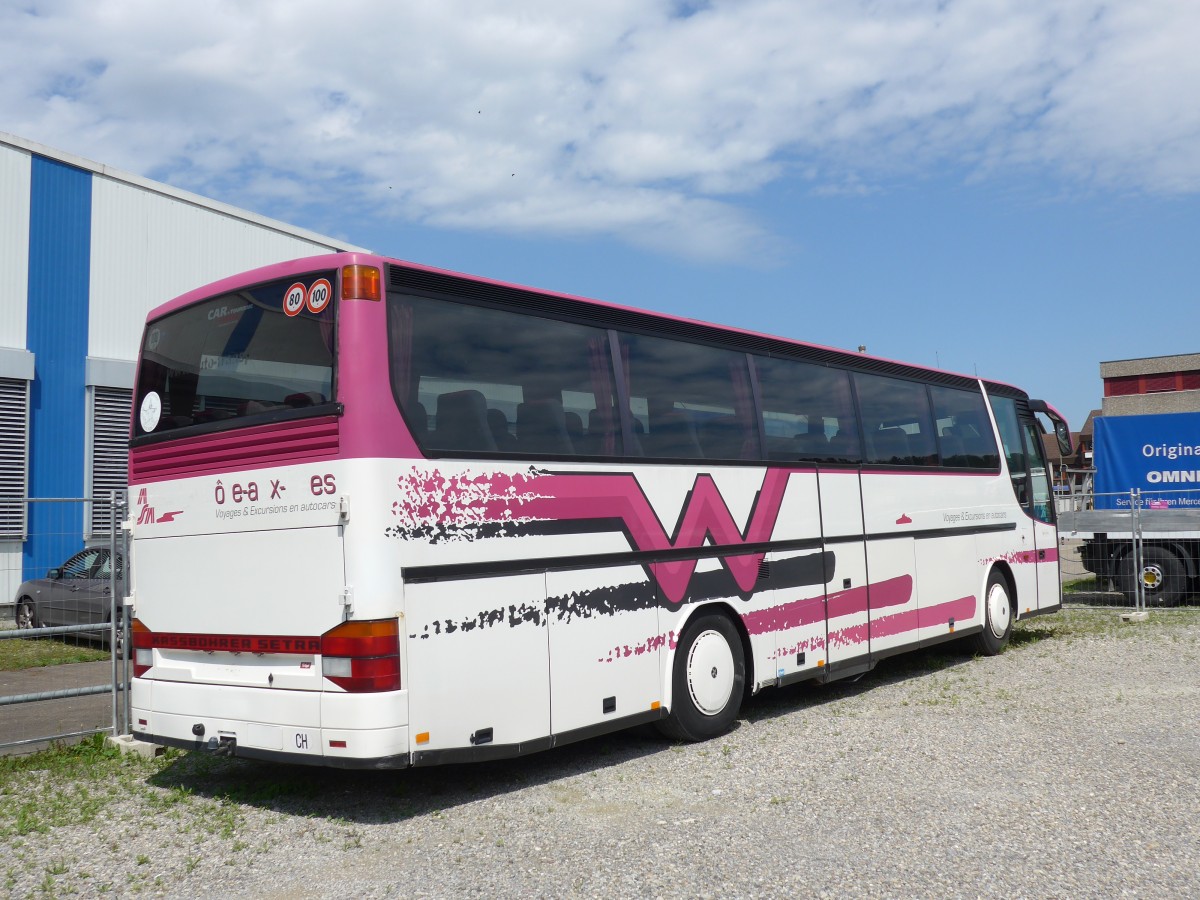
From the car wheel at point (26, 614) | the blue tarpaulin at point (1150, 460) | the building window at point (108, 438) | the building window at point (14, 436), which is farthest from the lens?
the building window at point (108, 438)

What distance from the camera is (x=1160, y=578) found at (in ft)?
55.5

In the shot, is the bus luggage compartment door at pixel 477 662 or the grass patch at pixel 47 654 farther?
the grass patch at pixel 47 654

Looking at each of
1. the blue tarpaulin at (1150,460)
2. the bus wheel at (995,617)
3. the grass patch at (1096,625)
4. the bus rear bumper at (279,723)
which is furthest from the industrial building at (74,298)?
the blue tarpaulin at (1150,460)

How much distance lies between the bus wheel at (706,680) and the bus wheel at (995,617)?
5025 millimetres

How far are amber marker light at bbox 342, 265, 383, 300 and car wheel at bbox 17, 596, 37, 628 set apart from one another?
164 inches

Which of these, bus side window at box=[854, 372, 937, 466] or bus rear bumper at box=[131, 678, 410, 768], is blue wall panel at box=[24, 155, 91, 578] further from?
bus side window at box=[854, 372, 937, 466]

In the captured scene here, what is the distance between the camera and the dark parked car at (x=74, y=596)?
8.19 m

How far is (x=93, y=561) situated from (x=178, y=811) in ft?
9.27

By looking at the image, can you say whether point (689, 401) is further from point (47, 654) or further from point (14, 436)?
point (14, 436)

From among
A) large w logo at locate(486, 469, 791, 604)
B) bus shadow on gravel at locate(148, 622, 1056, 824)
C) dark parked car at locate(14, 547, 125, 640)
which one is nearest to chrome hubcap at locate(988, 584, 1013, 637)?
large w logo at locate(486, 469, 791, 604)

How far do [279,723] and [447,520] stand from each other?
1475mm

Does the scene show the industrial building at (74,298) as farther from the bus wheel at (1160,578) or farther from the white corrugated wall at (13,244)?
the bus wheel at (1160,578)

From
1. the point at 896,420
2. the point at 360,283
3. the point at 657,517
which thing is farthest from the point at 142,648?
the point at 896,420

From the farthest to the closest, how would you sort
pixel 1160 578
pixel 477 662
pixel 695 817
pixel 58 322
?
pixel 58 322 → pixel 1160 578 → pixel 477 662 → pixel 695 817
